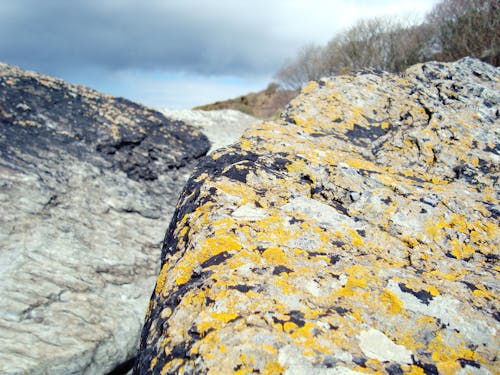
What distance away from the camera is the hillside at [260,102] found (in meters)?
39.1

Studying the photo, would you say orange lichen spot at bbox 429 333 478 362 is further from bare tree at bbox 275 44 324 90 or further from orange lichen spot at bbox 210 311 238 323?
bare tree at bbox 275 44 324 90

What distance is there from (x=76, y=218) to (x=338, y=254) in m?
3.59

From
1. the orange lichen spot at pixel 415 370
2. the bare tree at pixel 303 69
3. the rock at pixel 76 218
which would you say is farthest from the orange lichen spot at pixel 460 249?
the bare tree at pixel 303 69

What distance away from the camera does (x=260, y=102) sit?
141 feet

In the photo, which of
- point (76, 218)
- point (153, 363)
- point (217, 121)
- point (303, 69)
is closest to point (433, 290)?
point (153, 363)

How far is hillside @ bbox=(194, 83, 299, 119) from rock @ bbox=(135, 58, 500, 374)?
35.5 m

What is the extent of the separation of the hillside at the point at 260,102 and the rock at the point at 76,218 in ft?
107

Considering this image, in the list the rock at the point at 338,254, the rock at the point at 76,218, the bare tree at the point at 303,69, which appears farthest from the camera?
the bare tree at the point at 303,69

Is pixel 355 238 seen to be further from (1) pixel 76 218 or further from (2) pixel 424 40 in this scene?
(2) pixel 424 40

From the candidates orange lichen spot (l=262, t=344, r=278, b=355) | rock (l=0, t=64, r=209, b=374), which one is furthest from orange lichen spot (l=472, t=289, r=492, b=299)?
rock (l=0, t=64, r=209, b=374)

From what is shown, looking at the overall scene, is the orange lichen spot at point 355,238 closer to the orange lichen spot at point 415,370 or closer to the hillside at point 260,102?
the orange lichen spot at point 415,370

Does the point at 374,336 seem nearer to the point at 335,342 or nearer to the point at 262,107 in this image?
the point at 335,342

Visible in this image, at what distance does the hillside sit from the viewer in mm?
39125

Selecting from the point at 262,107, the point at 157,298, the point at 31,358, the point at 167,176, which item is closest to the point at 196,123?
the point at 167,176
